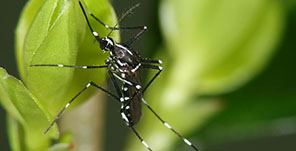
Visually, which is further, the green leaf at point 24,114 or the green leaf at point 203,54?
the green leaf at point 203,54

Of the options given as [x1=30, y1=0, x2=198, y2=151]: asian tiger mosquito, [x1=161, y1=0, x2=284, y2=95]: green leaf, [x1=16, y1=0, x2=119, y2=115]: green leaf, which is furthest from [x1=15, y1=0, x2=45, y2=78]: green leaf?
[x1=161, y1=0, x2=284, y2=95]: green leaf

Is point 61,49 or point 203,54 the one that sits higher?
point 203,54

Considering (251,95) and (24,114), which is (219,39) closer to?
(251,95)

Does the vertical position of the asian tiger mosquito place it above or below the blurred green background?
above

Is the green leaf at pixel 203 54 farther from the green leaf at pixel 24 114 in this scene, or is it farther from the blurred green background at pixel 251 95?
the green leaf at pixel 24 114

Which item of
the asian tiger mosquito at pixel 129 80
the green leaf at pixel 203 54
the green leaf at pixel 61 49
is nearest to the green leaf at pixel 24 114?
the green leaf at pixel 61 49

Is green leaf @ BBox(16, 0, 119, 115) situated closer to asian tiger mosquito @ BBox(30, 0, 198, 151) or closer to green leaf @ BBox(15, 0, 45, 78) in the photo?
green leaf @ BBox(15, 0, 45, 78)

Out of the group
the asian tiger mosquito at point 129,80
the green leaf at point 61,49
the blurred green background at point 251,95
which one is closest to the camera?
the green leaf at point 61,49

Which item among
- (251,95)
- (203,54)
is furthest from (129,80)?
(251,95)

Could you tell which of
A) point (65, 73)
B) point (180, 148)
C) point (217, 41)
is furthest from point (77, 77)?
point (180, 148)

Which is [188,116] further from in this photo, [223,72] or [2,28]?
[2,28]
